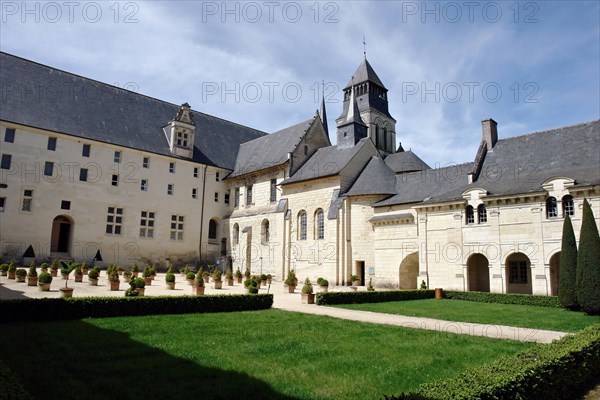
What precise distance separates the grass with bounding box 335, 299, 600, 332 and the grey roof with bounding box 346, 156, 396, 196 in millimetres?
13049

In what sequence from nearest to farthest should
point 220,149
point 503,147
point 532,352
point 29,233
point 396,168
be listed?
point 532,352, point 503,147, point 29,233, point 396,168, point 220,149

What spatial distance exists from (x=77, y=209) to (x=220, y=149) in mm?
15638

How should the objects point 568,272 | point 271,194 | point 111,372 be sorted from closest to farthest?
point 111,372, point 568,272, point 271,194

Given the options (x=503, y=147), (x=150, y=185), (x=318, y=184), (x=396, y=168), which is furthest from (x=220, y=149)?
(x=503, y=147)

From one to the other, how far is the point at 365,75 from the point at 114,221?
118 ft

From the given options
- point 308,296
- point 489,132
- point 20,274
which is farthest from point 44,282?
point 489,132

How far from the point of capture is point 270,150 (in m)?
41.8

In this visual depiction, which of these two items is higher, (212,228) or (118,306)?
(212,228)

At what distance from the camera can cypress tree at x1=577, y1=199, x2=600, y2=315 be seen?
17297 millimetres

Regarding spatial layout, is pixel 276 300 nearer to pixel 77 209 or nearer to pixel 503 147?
pixel 503 147

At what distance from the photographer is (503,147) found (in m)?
29.1

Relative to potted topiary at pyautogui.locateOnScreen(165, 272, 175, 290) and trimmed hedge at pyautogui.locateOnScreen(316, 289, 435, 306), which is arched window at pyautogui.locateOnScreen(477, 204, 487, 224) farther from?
potted topiary at pyautogui.locateOnScreen(165, 272, 175, 290)

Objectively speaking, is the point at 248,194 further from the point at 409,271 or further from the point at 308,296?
the point at 308,296

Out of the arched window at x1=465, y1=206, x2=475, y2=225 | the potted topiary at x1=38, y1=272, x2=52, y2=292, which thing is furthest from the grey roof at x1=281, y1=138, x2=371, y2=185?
the potted topiary at x1=38, y1=272, x2=52, y2=292
